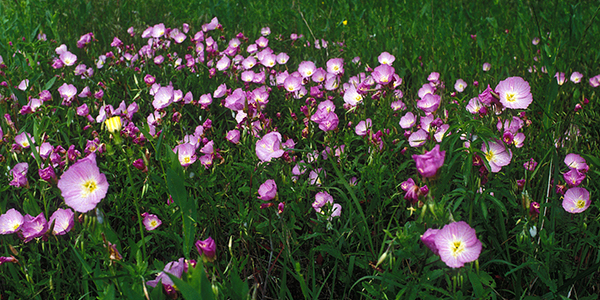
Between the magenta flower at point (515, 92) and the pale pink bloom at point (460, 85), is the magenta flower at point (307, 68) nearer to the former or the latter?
the pale pink bloom at point (460, 85)

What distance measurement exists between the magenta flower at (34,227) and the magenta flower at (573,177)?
68.2 inches

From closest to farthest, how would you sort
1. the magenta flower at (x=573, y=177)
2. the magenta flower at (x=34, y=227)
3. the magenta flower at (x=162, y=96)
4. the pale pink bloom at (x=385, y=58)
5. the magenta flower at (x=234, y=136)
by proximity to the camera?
the magenta flower at (x=34, y=227) → the magenta flower at (x=573, y=177) → the magenta flower at (x=234, y=136) → the magenta flower at (x=162, y=96) → the pale pink bloom at (x=385, y=58)

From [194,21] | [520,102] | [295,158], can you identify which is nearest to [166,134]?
[295,158]

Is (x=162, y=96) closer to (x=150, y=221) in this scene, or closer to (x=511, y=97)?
(x=150, y=221)

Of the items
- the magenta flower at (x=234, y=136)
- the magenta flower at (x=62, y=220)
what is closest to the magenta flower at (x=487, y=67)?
the magenta flower at (x=234, y=136)

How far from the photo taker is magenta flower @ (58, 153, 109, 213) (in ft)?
4.09

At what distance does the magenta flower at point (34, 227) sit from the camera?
1376 millimetres

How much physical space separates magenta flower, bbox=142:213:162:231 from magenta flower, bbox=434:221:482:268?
1.03 m

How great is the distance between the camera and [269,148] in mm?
1681

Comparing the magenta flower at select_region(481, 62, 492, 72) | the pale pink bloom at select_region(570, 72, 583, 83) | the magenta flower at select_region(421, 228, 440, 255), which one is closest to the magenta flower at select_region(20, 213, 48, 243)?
the magenta flower at select_region(421, 228, 440, 255)

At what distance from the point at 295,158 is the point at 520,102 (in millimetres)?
884

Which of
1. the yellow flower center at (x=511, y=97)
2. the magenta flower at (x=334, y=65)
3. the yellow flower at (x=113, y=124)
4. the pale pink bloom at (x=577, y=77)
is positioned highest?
the yellow flower at (x=113, y=124)

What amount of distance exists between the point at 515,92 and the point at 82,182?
1.51 metres

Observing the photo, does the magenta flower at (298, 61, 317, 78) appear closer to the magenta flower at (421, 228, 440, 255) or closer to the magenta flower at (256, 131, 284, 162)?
the magenta flower at (256, 131, 284, 162)
